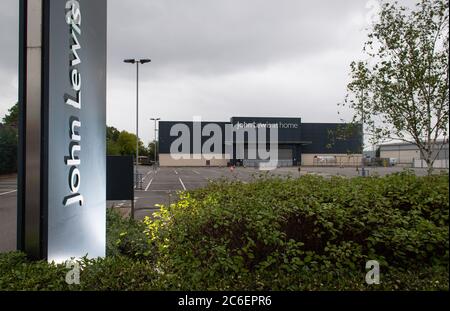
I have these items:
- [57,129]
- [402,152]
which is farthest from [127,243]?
[402,152]

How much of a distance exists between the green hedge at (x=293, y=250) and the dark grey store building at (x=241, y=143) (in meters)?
55.2

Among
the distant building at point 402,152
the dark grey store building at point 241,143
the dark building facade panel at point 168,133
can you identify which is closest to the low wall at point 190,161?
the dark grey store building at point 241,143

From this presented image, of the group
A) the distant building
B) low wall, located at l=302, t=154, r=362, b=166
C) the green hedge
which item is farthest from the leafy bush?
low wall, located at l=302, t=154, r=362, b=166

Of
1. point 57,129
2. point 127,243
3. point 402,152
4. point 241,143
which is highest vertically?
point 241,143

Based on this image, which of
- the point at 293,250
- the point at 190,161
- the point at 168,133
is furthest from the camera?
the point at 190,161

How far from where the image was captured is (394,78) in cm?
654

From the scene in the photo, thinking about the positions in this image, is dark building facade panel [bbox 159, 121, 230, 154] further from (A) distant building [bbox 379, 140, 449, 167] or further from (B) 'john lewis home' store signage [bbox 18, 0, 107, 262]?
(B) 'john lewis home' store signage [bbox 18, 0, 107, 262]

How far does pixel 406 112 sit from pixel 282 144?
5915 cm

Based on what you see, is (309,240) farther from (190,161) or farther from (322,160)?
(322,160)

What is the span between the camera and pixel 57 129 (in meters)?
3.23

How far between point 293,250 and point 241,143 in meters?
57.0
